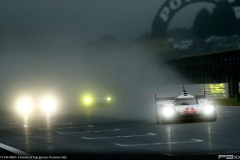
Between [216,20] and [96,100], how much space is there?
77482 millimetres

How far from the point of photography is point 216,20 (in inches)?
4788

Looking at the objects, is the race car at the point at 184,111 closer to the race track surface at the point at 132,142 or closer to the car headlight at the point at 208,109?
the car headlight at the point at 208,109

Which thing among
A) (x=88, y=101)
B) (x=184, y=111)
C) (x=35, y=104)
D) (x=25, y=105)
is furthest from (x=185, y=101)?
(x=88, y=101)

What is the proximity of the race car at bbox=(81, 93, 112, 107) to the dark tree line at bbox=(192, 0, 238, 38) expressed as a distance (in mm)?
67123

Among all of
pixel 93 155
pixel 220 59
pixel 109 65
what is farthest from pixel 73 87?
pixel 93 155

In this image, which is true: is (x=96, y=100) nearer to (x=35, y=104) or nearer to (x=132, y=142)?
(x=35, y=104)

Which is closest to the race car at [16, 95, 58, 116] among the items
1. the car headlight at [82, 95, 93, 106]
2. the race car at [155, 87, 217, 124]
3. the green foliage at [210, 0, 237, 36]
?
the car headlight at [82, 95, 93, 106]

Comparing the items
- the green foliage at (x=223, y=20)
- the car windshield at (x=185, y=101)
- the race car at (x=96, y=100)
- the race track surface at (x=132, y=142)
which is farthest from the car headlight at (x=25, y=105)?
the green foliage at (x=223, y=20)

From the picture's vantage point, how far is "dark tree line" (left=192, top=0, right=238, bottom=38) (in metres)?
113

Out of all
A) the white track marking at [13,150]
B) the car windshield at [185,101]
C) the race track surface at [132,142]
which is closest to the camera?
the race track surface at [132,142]

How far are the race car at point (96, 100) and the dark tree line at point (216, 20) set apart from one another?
67.1 meters

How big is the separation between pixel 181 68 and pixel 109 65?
978cm

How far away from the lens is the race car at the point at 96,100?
48.2 m

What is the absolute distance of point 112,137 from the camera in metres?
17.6
